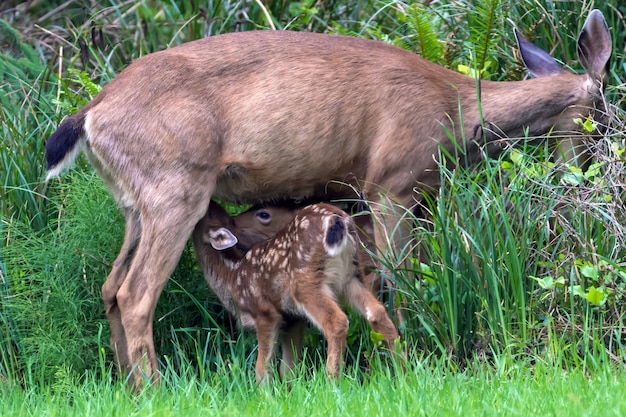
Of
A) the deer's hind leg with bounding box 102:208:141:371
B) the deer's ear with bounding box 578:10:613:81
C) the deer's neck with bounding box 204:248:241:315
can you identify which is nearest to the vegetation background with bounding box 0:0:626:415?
the deer's hind leg with bounding box 102:208:141:371

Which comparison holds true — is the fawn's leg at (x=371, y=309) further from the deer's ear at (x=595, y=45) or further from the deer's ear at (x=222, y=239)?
the deer's ear at (x=595, y=45)

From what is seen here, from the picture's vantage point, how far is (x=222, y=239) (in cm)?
594

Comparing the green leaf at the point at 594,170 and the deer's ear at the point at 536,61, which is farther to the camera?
the deer's ear at the point at 536,61

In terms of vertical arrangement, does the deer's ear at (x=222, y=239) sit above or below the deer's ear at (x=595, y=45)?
below

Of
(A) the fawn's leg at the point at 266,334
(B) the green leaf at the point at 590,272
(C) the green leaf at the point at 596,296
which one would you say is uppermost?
(B) the green leaf at the point at 590,272

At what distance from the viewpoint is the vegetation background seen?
199 inches

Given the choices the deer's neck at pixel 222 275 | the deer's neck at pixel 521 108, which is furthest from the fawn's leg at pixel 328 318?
the deer's neck at pixel 521 108

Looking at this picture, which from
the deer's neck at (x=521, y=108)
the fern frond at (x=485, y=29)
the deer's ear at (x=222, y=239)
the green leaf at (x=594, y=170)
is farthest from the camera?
the fern frond at (x=485, y=29)

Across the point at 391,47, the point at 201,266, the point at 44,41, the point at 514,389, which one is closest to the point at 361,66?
the point at 391,47

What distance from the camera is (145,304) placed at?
5.77 meters

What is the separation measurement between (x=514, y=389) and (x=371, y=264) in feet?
6.06

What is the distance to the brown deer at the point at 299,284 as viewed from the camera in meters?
5.38

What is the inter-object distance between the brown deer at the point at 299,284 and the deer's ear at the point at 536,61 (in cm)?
179

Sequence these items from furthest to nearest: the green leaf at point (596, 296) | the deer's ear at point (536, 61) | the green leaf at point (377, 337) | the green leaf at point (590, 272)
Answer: the deer's ear at point (536, 61), the green leaf at point (377, 337), the green leaf at point (590, 272), the green leaf at point (596, 296)
